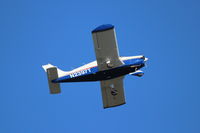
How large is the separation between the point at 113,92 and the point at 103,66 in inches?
137

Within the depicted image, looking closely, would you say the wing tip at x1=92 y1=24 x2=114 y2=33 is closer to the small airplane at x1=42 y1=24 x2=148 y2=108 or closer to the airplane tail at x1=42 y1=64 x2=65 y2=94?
the small airplane at x1=42 y1=24 x2=148 y2=108

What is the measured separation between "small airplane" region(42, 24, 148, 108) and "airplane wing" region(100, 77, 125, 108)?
57cm

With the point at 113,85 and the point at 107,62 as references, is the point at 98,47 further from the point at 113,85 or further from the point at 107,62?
the point at 113,85

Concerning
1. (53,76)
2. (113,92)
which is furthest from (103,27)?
(113,92)

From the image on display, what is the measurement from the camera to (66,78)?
3009 cm

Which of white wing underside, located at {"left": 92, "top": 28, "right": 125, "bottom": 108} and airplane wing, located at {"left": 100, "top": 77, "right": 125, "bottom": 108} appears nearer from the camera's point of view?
white wing underside, located at {"left": 92, "top": 28, "right": 125, "bottom": 108}

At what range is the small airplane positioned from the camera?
28.6m

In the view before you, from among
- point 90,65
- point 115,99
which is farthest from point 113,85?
point 90,65

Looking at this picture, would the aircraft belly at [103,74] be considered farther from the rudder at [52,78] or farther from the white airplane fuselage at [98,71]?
the rudder at [52,78]

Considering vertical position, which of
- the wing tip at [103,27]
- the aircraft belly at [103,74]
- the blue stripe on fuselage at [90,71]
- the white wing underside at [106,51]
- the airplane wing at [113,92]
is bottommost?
the airplane wing at [113,92]

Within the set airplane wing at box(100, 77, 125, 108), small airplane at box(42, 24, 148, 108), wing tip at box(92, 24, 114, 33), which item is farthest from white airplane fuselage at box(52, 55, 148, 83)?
wing tip at box(92, 24, 114, 33)

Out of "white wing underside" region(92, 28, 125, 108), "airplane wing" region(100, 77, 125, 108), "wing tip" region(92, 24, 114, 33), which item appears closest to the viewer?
"wing tip" region(92, 24, 114, 33)

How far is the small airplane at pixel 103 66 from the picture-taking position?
93.8 feet

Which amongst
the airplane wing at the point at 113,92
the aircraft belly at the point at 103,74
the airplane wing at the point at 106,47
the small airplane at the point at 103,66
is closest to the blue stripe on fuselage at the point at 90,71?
the small airplane at the point at 103,66
